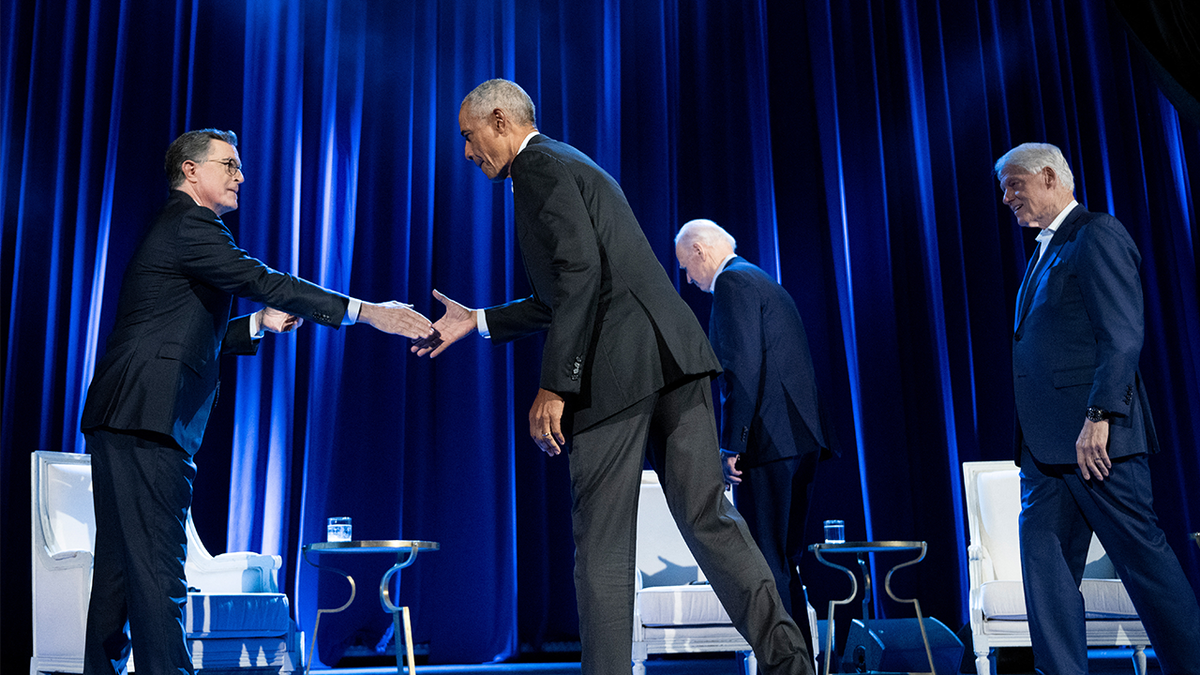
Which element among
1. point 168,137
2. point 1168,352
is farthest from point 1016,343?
point 168,137

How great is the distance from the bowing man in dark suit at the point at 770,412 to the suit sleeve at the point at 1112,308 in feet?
3.15

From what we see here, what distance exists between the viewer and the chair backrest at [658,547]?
14.1ft

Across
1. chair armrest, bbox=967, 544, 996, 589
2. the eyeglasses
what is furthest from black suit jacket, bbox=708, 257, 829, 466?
the eyeglasses

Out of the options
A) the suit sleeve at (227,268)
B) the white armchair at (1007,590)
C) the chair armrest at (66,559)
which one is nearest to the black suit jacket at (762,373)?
the white armchair at (1007,590)

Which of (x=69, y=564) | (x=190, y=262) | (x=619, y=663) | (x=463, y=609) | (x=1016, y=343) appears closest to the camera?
(x=619, y=663)

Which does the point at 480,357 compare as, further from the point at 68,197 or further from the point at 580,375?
the point at 580,375

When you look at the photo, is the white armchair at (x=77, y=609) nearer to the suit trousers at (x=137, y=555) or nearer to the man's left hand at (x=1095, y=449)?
the suit trousers at (x=137, y=555)

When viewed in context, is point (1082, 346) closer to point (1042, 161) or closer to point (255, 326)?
point (1042, 161)

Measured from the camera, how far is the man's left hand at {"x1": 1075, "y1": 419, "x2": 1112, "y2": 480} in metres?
2.28

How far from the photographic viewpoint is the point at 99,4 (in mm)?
5027

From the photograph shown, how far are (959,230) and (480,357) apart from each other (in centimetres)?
267

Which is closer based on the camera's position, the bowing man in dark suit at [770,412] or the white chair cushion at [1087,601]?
the bowing man in dark suit at [770,412]

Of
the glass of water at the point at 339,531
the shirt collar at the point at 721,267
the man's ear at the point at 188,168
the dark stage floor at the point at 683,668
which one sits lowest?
the dark stage floor at the point at 683,668

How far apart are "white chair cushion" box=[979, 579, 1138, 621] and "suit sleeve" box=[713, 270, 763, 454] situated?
1.31 meters
